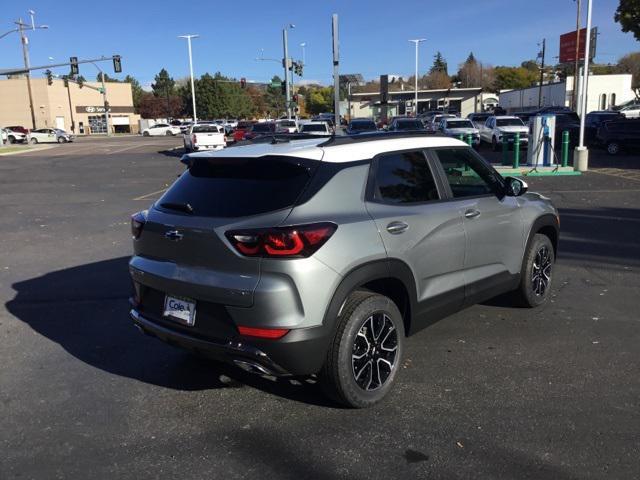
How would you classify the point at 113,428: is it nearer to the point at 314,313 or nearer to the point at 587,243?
the point at 314,313

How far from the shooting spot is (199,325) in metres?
3.57

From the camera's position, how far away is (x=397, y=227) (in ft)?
12.6

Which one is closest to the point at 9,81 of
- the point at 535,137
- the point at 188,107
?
the point at 188,107

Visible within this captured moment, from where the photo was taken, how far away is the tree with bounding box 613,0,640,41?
88.7 ft

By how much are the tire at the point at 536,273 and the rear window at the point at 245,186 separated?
2.71 m

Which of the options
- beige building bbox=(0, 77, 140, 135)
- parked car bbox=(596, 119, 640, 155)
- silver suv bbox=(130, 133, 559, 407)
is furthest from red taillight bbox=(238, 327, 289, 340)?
beige building bbox=(0, 77, 140, 135)

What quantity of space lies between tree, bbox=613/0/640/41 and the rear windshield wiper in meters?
29.5

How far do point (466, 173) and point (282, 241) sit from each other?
218 cm

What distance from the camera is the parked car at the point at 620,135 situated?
77.5 ft

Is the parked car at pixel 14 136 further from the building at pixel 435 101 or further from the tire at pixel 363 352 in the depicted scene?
the tire at pixel 363 352

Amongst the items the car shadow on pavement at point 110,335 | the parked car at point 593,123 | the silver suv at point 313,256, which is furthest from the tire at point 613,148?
the silver suv at point 313,256

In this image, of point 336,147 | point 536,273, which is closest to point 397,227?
point 336,147

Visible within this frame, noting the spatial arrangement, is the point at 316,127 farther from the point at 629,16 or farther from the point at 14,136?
the point at 14,136

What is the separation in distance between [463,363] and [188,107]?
115 metres
